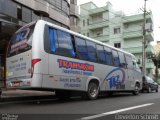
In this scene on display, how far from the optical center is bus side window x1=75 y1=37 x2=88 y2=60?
43.8ft

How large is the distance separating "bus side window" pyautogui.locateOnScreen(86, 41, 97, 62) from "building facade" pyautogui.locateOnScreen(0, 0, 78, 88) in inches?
216

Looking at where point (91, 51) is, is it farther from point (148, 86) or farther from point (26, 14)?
point (148, 86)

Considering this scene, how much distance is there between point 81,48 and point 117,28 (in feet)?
140

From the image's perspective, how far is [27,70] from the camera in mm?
11211

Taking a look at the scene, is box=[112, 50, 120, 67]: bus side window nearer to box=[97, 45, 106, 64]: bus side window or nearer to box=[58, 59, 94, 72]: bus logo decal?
box=[97, 45, 106, 64]: bus side window

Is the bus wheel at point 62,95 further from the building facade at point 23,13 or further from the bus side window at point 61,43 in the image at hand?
the building facade at point 23,13

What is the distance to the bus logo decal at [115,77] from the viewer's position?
628 inches

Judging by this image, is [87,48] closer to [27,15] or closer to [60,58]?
[60,58]

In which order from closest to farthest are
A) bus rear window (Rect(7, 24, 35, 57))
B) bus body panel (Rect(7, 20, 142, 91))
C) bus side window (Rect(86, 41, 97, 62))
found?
bus body panel (Rect(7, 20, 142, 91)), bus rear window (Rect(7, 24, 35, 57)), bus side window (Rect(86, 41, 97, 62))

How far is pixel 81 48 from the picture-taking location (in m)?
13.6

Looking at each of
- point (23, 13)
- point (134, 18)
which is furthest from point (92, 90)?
point (134, 18)

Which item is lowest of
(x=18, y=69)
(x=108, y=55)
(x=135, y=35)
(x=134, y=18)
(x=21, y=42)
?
(x=18, y=69)

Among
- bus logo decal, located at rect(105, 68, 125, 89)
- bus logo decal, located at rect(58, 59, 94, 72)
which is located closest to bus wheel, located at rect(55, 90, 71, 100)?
bus logo decal, located at rect(58, 59, 94, 72)

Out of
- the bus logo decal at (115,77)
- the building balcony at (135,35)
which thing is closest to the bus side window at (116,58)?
the bus logo decal at (115,77)
